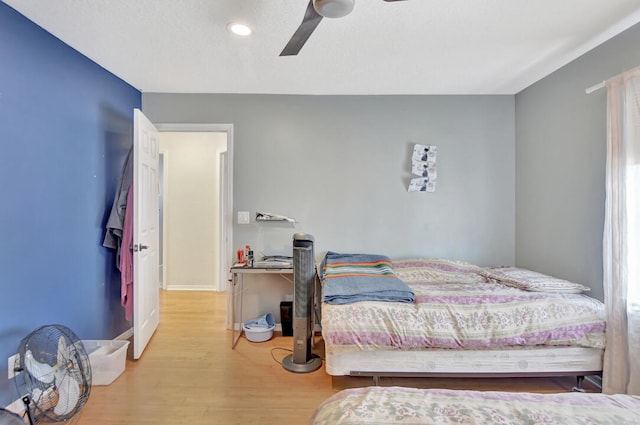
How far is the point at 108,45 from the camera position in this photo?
2271 mm

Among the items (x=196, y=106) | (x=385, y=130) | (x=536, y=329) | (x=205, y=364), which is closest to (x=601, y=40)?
(x=385, y=130)

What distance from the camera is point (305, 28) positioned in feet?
5.10

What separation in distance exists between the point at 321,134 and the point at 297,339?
2042 mm

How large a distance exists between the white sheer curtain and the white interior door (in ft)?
11.3

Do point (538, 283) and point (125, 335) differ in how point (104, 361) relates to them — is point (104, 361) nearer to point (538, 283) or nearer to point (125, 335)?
point (125, 335)

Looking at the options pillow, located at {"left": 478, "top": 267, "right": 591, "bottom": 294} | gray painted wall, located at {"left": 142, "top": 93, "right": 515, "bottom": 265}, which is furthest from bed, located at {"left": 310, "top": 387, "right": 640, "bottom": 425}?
gray painted wall, located at {"left": 142, "top": 93, "right": 515, "bottom": 265}

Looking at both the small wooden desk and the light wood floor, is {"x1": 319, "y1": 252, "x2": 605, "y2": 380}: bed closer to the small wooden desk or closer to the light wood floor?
the light wood floor

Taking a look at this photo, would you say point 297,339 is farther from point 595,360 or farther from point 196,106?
point 196,106

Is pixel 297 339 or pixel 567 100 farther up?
pixel 567 100

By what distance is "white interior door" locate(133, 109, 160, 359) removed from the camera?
2.54 metres

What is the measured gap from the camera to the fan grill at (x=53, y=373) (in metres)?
1.60

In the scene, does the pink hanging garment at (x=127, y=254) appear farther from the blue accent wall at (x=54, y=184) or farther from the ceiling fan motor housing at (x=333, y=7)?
the ceiling fan motor housing at (x=333, y=7)

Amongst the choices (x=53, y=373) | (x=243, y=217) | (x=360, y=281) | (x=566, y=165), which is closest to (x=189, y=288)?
(x=243, y=217)

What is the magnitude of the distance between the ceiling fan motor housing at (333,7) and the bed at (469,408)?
62.9 inches
